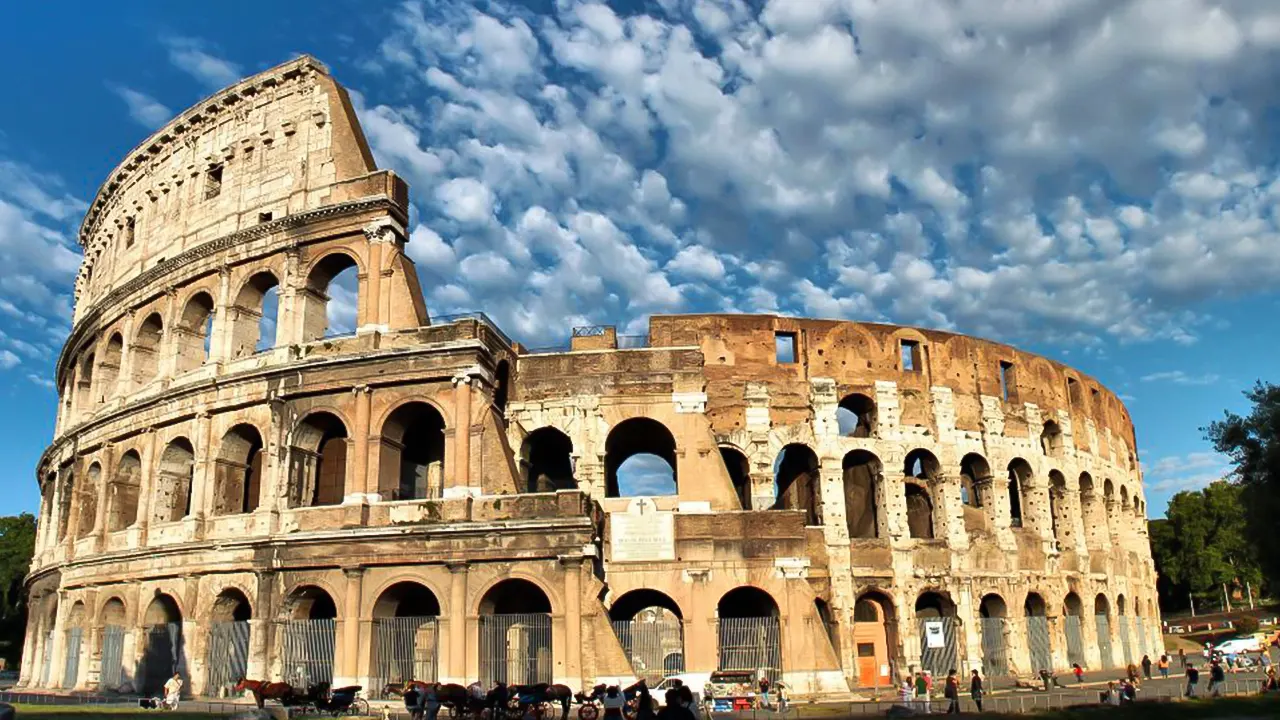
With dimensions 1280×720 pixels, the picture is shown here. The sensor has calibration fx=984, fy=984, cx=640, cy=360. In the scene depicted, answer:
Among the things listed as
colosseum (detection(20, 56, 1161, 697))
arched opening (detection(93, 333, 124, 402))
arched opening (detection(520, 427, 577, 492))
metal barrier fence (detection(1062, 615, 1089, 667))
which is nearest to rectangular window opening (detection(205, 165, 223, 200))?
colosseum (detection(20, 56, 1161, 697))

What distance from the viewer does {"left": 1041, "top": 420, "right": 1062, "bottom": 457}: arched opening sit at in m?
32.7

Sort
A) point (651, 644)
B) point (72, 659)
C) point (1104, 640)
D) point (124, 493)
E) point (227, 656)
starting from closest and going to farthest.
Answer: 1. point (227, 656)
2. point (651, 644)
3. point (72, 659)
4. point (124, 493)
5. point (1104, 640)

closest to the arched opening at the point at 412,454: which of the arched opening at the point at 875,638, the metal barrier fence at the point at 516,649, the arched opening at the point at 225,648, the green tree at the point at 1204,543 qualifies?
the metal barrier fence at the point at 516,649

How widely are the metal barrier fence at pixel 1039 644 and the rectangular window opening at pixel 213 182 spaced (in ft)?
87.6

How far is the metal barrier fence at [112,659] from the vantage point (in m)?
23.9

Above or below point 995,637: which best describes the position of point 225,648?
above

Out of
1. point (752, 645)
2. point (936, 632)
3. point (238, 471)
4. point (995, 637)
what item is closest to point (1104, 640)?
point (995, 637)

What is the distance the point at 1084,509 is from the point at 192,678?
28.3m

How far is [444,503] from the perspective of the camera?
2159 cm

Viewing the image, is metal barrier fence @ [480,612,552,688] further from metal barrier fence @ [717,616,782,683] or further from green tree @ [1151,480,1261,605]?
green tree @ [1151,480,1261,605]

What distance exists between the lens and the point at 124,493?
88.0 feet

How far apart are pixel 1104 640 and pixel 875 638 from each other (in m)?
10.3

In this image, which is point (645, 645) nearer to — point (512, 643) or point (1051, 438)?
point (512, 643)

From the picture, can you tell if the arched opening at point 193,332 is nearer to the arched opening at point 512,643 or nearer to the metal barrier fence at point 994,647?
the arched opening at point 512,643
